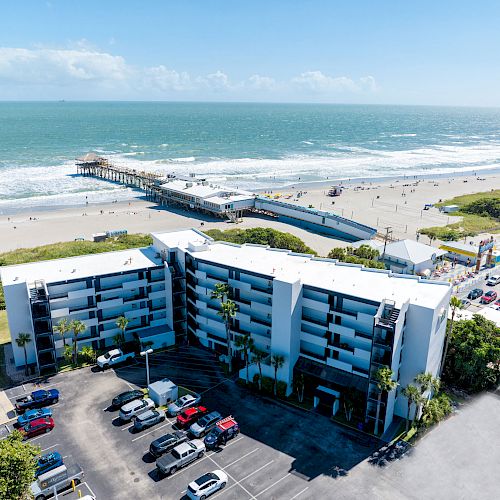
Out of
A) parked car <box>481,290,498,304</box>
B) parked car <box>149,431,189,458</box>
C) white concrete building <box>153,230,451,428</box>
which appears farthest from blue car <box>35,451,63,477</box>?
parked car <box>481,290,498,304</box>

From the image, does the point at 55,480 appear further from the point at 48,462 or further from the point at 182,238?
the point at 182,238

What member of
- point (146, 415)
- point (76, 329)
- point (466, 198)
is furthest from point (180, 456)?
point (466, 198)

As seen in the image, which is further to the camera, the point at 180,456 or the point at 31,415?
the point at 31,415

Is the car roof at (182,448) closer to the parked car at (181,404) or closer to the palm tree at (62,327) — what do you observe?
the parked car at (181,404)

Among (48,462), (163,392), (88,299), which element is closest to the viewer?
(48,462)

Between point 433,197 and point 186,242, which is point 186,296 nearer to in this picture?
point 186,242

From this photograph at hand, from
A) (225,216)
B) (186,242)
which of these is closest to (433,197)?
(225,216)

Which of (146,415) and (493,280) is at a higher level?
(493,280)
